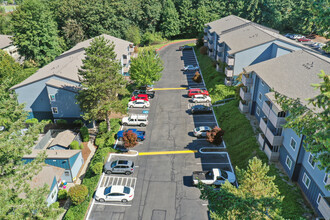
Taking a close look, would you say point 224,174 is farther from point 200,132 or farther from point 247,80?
point 247,80

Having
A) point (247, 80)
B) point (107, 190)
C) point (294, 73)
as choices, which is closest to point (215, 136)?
point (247, 80)

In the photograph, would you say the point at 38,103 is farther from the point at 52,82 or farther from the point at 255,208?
the point at 255,208

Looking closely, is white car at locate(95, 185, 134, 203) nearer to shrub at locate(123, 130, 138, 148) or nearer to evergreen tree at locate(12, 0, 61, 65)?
shrub at locate(123, 130, 138, 148)

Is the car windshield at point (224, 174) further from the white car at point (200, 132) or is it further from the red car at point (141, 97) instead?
the red car at point (141, 97)

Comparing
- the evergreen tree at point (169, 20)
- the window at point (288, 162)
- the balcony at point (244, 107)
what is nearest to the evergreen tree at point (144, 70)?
the balcony at point (244, 107)

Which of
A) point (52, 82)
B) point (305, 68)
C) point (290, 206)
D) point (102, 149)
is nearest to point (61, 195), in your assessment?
point (102, 149)

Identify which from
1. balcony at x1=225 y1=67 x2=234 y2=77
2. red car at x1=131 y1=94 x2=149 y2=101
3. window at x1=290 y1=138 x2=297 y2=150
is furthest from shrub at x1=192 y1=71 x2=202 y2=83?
window at x1=290 y1=138 x2=297 y2=150
